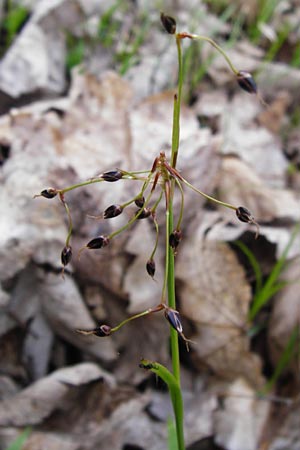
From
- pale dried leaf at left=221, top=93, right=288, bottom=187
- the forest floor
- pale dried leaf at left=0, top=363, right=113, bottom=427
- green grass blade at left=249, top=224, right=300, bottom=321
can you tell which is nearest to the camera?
pale dried leaf at left=0, top=363, right=113, bottom=427

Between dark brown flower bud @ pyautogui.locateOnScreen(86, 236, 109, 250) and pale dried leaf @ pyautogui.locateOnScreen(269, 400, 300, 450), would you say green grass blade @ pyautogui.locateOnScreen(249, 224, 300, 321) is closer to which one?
pale dried leaf @ pyautogui.locateOnScreen(269, 400, 300, 450)

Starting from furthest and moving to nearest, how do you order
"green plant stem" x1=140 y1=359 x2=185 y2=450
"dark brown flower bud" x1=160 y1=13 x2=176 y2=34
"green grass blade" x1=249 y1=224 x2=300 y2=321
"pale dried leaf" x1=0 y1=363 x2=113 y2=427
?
"green grass blade" x1=249 y1=224 x2=300 y2=321, "pale dried leaf" x1=0 y1=363 x2=113 y2=427, "green plant stem" x1=140 y1=359 x2=185 y2=450, "dark brown flower bud" x1=160 y1=13 x2=176 y2=34

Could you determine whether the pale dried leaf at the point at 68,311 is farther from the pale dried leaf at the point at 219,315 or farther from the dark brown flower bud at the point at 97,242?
the dark brown flower bud at the point at 97,242

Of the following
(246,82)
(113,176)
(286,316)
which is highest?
(246,82)

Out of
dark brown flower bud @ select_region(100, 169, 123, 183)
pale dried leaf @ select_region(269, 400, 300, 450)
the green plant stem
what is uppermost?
dark brown flower bud @ select_region(100, 169, 123, 183)

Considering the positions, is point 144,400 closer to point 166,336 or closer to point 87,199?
point 166,336

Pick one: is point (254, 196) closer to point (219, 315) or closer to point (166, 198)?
point (219, 315)

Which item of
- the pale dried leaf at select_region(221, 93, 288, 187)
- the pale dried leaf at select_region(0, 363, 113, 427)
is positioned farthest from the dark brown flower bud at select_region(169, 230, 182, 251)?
the pale dried leaf at select_region(221, 93, 288, 187)

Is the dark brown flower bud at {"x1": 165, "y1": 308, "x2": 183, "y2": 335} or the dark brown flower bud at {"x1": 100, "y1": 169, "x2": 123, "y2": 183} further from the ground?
the dark brown flower bud at {"x1": 100, "y1": 169, "x2": 123, "y2": 183}

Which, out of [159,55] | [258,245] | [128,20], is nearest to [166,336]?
[258,245]

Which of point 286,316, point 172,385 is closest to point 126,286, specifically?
point 286,316

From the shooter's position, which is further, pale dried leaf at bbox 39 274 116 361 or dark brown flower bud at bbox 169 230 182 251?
pale dried leaf at bbox 39 274 116 361
